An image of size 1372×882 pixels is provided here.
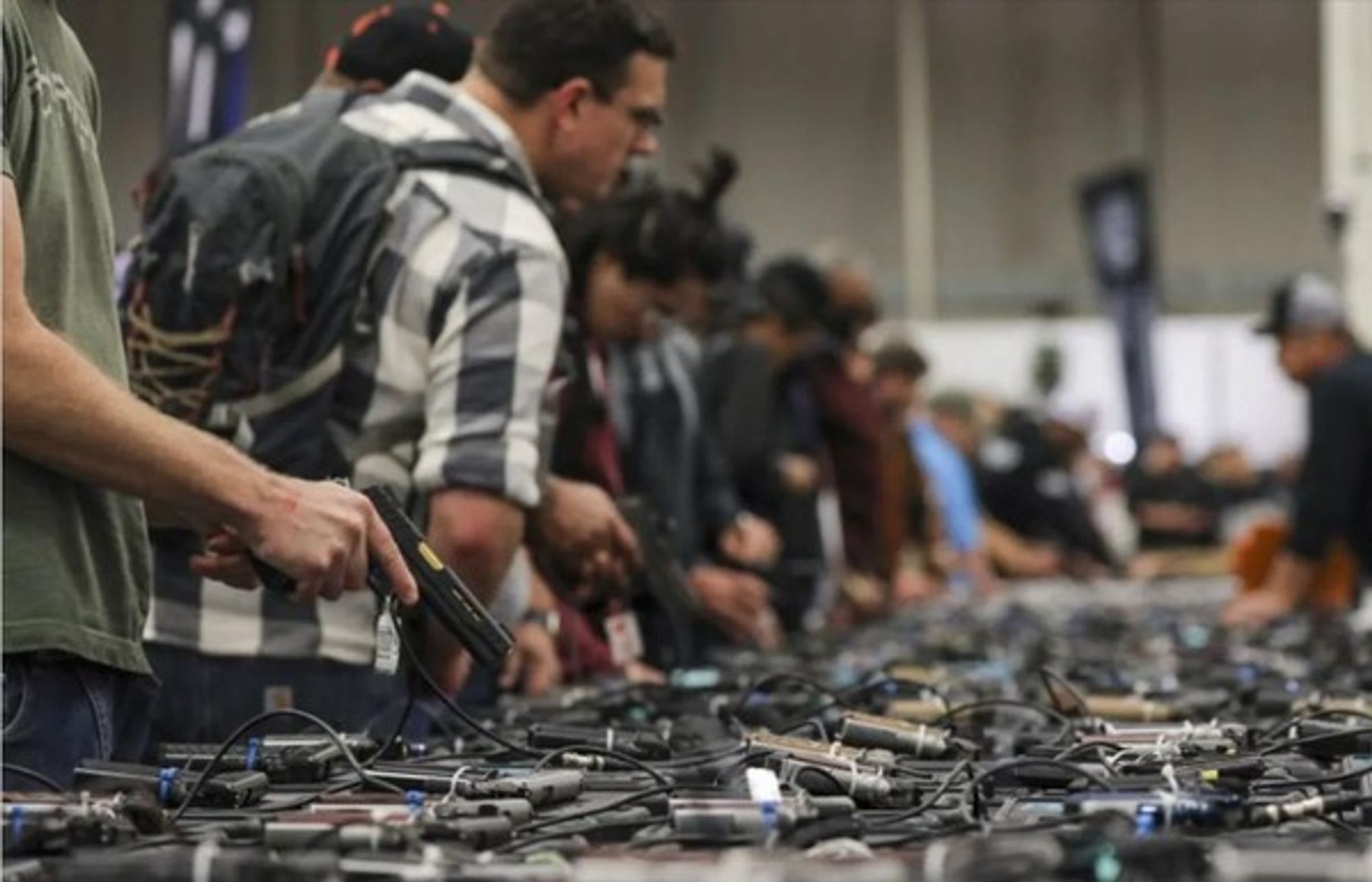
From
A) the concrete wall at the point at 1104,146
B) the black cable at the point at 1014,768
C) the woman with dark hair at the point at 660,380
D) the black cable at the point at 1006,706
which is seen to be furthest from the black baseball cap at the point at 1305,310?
the concrete wall at the point at 1104,146

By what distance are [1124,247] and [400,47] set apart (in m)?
12.1

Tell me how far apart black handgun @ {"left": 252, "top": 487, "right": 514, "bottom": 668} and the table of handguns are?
0.35ft

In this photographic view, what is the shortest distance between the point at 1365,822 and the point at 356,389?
1566 millimetres

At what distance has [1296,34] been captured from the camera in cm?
1875

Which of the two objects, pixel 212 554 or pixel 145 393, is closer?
pixel 212 554

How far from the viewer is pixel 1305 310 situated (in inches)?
276

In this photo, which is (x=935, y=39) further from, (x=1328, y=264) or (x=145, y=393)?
(x=145, y=393)

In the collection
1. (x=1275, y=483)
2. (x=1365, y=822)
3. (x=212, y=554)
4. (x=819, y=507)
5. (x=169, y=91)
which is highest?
(x=169, y=91)

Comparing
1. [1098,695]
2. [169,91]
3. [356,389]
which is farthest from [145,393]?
[1098,695]

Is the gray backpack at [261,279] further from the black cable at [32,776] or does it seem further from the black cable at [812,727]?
the black cable at [32,776]

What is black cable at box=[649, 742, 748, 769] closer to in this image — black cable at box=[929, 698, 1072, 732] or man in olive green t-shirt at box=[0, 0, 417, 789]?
man in olive green t-shirt at box=[0, 0, 417, 789]

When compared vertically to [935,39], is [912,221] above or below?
below

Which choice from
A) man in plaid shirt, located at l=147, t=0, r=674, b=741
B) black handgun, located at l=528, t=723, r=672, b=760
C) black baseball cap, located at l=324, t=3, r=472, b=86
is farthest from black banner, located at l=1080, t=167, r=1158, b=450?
black handgun, located at l=528, t=723, r=672, b=760

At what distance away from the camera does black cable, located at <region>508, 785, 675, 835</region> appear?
75.6 inches
